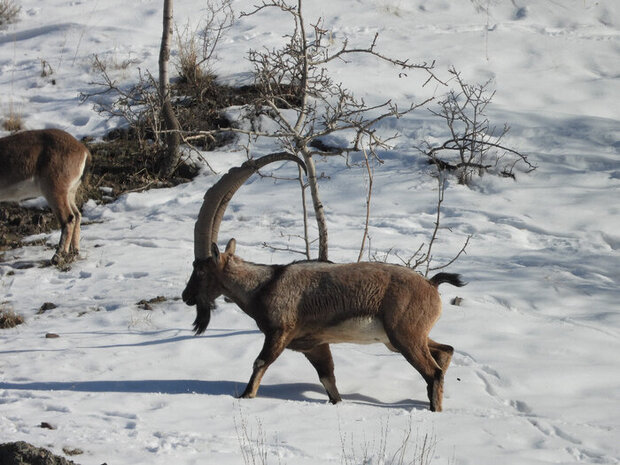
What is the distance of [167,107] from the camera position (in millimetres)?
13375

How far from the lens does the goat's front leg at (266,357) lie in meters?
6.63

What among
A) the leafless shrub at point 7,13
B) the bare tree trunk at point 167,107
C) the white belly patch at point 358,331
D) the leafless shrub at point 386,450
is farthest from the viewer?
the leafless shrub at point 7,13

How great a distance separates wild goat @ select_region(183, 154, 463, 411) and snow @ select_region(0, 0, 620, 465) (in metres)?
0.36

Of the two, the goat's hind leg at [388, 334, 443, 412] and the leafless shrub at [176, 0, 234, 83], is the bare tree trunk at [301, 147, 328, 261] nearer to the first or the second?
the goat's hind leg at [388, 334, 443, 412]

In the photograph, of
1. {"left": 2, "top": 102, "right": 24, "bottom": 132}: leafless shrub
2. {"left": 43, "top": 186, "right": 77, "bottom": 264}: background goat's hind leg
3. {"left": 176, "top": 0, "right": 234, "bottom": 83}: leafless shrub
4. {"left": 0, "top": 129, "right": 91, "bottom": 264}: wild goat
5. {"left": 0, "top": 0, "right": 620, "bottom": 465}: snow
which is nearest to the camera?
{"left": 0, "top": 0, "right": 620, "bottom": 465}: snow

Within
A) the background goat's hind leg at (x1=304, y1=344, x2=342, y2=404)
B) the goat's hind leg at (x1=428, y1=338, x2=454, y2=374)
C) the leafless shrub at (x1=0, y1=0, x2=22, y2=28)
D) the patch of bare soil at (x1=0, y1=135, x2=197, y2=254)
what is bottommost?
the patch of bare soil at (x1=0, y1=135, x2=197, y2=254)

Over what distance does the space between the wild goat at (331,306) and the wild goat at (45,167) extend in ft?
16.2

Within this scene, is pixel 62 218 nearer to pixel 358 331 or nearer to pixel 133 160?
pixel 133 160

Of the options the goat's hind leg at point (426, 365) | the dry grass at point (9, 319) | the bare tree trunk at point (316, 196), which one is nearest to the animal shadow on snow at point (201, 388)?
the goat's hind leg at point (426, 365)

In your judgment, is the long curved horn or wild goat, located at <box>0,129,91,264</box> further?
wild goat, located at <box>0,129,91,264</box>

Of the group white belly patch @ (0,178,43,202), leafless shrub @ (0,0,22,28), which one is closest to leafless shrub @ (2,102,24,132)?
white belly patch @ (0,178,43,202)

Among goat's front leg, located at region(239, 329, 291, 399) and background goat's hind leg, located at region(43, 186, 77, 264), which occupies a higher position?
goat's front leg, located at region(239, 329, 291, 399)

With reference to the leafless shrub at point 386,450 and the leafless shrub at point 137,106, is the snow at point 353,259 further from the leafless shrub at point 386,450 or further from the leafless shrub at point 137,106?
the leafless shrub at point 137,106

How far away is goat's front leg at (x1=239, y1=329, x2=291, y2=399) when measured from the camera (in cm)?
663
